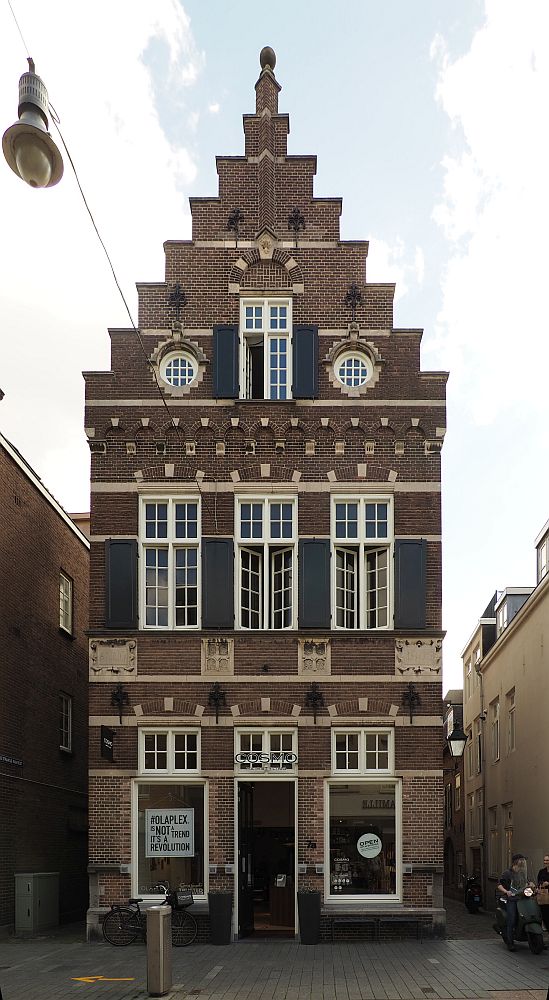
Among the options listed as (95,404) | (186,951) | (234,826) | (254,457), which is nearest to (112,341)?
(95,404)

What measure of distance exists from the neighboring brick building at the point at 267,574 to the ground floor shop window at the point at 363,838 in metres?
0.04

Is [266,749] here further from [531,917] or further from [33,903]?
[33,903]

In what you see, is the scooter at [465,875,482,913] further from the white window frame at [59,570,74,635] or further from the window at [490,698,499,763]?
the white window frame at [59,570,74,635]

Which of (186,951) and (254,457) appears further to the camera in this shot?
(254,457)

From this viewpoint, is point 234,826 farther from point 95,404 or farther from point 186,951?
point 95,404

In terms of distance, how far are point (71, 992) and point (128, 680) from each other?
663 cm

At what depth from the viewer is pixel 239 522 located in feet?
69.9

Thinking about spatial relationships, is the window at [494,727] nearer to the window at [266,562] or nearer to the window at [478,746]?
the window at [478,746]

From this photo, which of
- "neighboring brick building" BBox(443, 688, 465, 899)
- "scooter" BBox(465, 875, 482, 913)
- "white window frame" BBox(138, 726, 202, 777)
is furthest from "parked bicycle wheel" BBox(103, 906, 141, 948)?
"neighboring brick building" BBox(443, 688, 465, 899)

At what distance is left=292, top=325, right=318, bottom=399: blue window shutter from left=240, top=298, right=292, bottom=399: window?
22cm

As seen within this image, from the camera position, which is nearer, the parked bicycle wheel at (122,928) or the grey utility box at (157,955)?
the grey utility box at (157,955)

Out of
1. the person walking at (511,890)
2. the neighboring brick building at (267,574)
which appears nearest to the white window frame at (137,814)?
the neighboring brick building at (267,574)

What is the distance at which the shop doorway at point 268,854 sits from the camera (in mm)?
20578

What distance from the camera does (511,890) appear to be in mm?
18594
